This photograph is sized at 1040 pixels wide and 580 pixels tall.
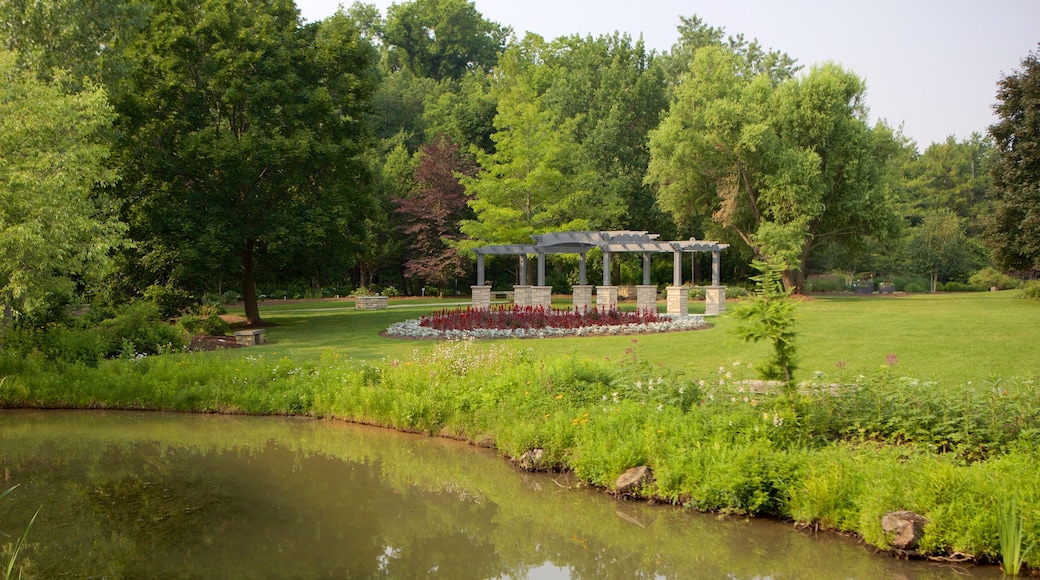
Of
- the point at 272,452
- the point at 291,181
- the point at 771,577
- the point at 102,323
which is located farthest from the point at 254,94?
the point at 771,577

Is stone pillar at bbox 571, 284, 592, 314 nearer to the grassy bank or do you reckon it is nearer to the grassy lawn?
the grassy lawn

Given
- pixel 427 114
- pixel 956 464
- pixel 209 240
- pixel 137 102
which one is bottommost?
pixel 956 464

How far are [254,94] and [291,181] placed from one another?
267cm

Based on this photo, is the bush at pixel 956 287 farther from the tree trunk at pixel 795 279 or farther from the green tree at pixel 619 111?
the green tree at pixel 619 111

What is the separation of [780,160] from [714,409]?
28391mm


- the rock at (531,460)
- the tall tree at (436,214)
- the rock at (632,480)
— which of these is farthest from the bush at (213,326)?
the tall tree at (436,214)

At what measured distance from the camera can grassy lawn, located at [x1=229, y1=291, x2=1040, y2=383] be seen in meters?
13.6

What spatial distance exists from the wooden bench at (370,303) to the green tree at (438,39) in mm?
45776

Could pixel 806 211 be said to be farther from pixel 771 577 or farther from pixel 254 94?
pixel 771 577

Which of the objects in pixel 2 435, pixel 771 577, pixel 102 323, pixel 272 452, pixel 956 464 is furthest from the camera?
pixel 102 323

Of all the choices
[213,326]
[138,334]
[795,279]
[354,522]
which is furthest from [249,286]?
[795,279]

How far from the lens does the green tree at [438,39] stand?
74.7 metres

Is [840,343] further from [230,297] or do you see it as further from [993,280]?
[993,280]

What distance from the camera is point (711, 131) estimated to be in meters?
36.8
